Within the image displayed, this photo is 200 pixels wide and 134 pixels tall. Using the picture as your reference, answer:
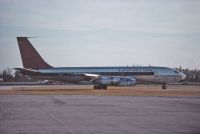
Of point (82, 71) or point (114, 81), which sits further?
point (82, 71)

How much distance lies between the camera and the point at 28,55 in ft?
222

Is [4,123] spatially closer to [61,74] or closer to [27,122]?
[27,122]

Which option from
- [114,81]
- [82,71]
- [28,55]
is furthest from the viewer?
[82,71]

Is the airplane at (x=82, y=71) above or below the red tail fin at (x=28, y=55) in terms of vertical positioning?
below

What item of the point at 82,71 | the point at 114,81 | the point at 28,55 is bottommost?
the point at 114,81

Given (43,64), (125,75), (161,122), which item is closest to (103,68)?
(125,75)

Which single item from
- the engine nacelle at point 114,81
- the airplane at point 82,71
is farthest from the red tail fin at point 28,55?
the engine nacelle at point 114,81

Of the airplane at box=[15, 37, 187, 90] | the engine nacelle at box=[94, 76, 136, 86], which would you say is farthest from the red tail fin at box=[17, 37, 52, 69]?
the engine nacelle at box=[94, 76, 136, 86]

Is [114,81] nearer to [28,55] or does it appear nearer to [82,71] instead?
[82,71]

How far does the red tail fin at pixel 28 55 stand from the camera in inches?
2665

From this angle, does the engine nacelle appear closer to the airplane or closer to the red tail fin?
the airplane

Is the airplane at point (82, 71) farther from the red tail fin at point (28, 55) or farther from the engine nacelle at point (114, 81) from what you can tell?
the engine nacelle at point (114, 81)

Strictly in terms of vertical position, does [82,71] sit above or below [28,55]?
below

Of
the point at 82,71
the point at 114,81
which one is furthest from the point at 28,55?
the point at 114,81
